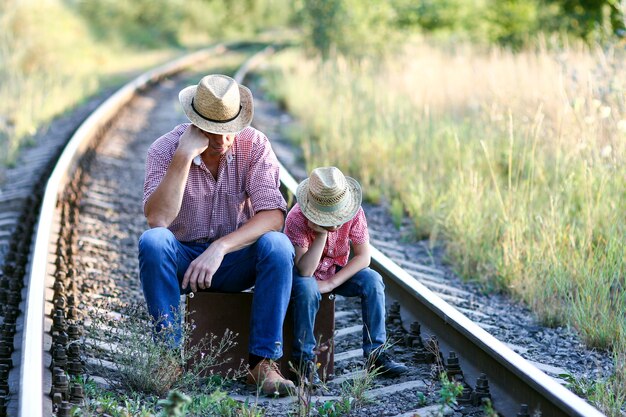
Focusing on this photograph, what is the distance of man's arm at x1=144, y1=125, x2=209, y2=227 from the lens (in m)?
4.40

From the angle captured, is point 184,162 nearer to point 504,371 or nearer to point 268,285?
point 268,285

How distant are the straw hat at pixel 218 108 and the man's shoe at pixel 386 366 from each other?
3.82 ft

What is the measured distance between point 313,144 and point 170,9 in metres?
28.6

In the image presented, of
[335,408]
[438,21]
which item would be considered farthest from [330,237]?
[438,21]

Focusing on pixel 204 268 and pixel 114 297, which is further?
pixel 114 297

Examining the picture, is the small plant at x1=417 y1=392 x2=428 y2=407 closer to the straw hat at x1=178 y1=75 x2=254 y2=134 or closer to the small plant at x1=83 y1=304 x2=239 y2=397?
the small plant at x1=83 y1=304 x2=239 y2=397

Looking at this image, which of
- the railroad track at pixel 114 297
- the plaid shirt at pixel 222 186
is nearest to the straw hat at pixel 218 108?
the plaid shirt at pixel 222 186

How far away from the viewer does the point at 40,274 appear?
207 inches

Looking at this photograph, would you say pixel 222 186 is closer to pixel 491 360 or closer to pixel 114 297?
pixel 114 297

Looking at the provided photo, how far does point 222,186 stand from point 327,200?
1.92ft

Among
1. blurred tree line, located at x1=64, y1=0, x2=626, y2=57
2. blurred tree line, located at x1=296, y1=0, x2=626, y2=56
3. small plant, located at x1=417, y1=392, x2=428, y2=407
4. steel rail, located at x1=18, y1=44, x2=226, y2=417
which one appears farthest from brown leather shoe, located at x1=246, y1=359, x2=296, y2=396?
blurred tree line, located at x1=296, y1=0, x2=626, y2=56

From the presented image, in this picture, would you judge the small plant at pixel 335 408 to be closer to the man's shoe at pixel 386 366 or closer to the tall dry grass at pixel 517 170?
the man's shoe at pixel 386 366

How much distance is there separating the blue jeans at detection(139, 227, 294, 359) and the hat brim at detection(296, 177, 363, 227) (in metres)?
0.16

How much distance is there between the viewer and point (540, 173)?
22.6 ft
